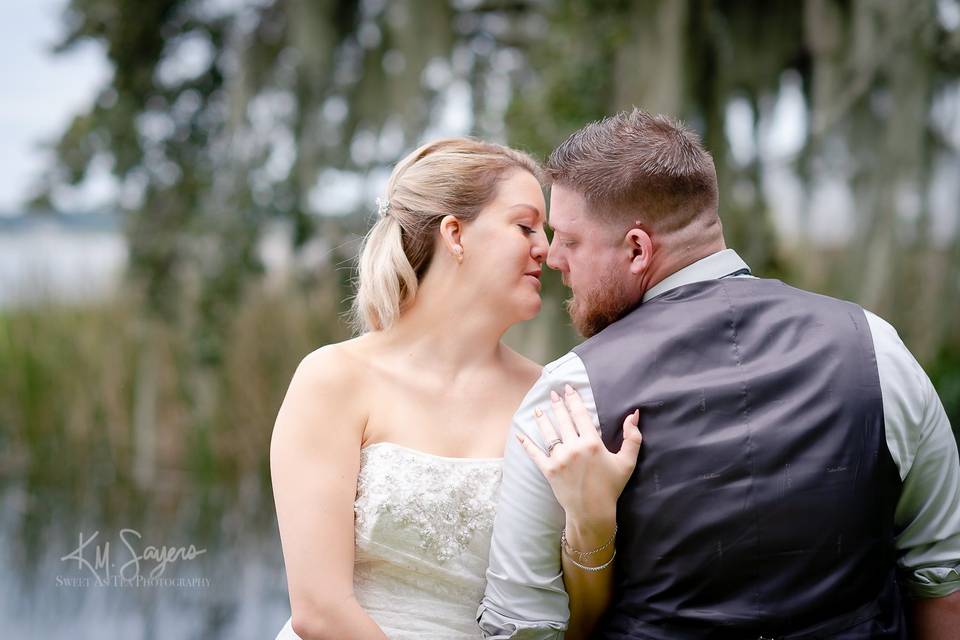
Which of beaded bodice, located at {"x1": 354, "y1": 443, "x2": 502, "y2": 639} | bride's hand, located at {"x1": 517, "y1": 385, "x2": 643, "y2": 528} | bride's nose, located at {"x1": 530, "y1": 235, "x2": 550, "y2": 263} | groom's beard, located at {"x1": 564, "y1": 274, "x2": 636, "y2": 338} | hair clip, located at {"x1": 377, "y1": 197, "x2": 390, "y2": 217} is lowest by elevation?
beaded bodice, located at {"x1": 354, "y1": 443, "x2": 502, "y2": 639}

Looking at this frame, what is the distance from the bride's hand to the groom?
37 millimetres

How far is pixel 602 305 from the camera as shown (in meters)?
1.84

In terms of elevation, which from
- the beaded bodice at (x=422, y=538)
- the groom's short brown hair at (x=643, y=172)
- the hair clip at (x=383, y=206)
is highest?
the groom's short brown hair at (x=643, y=172)

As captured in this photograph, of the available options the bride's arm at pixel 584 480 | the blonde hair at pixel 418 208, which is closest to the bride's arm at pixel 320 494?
the blonde hair at pixel 418 208

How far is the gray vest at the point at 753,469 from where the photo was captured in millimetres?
1625

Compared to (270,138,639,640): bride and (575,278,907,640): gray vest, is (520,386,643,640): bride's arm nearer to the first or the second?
(575,278,907,640): gray vest

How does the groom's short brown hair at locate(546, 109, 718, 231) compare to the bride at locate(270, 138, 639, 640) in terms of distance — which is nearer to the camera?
the groom's short brown hair at locate(546, 109, 718, 231)

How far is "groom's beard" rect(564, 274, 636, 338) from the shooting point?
182 centimetres

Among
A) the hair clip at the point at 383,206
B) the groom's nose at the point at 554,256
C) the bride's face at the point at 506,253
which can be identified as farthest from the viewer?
the hair clip at the point at 383,206

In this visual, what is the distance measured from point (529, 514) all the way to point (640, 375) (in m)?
0.32

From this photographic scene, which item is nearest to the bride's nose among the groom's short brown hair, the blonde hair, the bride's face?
the bride's face
